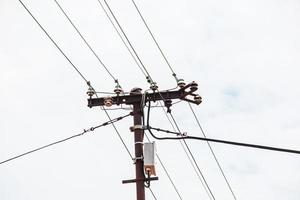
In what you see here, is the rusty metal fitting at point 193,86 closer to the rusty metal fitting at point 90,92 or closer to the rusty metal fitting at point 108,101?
the rusty metal fitting at point 108,101

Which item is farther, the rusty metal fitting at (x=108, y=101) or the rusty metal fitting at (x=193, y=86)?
the rusty metal fitting at (x=108, y=101)

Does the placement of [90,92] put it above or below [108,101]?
above

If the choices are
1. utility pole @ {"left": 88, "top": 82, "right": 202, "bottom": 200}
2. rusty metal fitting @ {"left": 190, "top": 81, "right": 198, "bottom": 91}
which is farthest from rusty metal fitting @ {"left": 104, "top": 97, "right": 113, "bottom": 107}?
rusty metal fitting @ {"left": 190, "top": 81, "right": 198, "bottom": 91}

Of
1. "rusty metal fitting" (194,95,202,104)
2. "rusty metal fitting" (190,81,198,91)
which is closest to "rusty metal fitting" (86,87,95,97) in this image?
"rusty metal fitting" (190,81,198,91)

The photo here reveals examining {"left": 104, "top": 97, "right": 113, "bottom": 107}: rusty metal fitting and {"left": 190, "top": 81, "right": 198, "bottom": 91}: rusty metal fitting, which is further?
{"left": 104, "top": 97, "right": 113, "bottom": 107}: rusty metal fitting

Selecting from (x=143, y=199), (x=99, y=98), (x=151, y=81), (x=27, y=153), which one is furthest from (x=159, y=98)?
(x=27, y=153)

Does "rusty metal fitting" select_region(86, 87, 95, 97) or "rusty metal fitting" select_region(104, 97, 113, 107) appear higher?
"rusty metal fitting" select_region(86, 87, 95, 97)

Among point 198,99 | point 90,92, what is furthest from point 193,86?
point 90,92

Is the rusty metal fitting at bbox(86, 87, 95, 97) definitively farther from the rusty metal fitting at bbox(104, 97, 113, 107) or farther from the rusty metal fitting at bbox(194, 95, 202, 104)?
the rusty metal fitting at bbox(194, 95, 202, 104)

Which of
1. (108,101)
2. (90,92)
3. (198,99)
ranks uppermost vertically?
(90,92)

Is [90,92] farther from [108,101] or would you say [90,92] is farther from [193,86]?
[193,86]

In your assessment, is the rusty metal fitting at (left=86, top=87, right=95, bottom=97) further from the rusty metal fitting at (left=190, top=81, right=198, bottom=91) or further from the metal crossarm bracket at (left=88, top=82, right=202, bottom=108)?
the rusty metal fitting at (left=190, top=81, right=198, bottom=91)

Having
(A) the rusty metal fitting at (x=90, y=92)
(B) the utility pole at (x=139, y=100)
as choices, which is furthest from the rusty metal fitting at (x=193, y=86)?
(A) the rusty metal fitting at (x=90, y=92)

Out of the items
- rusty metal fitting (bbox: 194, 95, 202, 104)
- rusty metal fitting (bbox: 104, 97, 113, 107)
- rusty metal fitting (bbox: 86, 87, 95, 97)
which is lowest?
rusty metal fitting (bbox: 194, 95, 202, 104)
